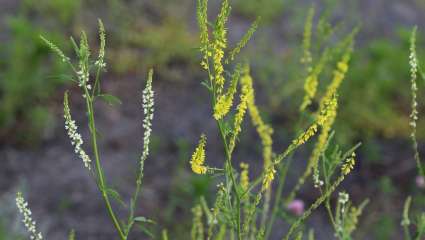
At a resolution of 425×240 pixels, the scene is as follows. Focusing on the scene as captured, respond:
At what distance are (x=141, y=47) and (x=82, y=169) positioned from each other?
1.48 meters

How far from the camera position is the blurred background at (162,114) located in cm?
421

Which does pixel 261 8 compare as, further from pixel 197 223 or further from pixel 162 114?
pixel 197 223

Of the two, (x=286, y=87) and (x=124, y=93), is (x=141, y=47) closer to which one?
(x=124, y=93)

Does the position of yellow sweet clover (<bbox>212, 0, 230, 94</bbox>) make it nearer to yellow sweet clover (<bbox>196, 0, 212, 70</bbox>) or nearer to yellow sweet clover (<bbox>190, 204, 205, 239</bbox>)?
yellow sweet clover (<bbox>196, 0, 212, 70</bbox>)

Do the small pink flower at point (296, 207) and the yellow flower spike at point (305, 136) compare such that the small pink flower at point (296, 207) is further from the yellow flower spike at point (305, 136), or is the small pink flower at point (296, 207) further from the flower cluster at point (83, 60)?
the flower cluster at point (83, 60)

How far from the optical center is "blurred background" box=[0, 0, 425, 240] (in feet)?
13.8

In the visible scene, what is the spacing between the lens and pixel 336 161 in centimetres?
189

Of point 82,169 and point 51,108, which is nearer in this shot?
point 82,169

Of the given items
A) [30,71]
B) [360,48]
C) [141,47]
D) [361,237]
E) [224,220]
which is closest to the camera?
[224,220]

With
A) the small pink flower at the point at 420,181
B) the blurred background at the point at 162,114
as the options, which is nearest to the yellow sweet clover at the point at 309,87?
the blurred background at the point at 162,114

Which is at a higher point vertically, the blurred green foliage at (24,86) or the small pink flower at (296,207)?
the blurred green foliage at (24,86)

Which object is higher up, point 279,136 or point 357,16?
point 357,16

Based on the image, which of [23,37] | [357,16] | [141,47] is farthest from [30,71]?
[357,16]

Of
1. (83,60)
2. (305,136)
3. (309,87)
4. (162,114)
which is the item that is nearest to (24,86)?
(162,114)
